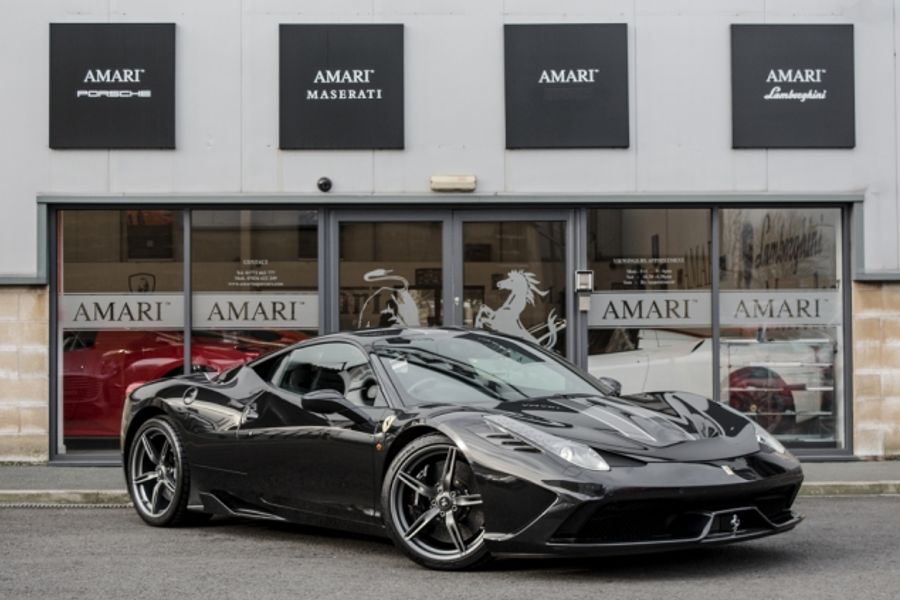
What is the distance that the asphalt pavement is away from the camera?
257 inches

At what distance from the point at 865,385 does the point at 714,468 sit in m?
7.65

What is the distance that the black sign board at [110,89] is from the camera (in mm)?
13766

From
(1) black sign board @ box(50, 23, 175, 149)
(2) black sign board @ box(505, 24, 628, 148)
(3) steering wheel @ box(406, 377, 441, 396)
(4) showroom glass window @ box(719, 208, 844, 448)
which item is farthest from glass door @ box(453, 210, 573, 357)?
(3) steering wheel @ box(406, 377, 441, 396)

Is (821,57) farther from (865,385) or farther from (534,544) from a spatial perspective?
(534,544)

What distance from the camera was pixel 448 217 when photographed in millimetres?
14008

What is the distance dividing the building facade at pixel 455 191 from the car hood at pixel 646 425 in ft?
20.5

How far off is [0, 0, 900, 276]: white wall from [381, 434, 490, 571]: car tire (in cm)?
693

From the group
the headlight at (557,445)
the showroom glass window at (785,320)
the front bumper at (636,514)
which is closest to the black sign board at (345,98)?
the showroom glass window at (785,320)

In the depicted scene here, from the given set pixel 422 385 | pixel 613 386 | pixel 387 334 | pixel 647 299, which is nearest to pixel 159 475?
pixel 387 334

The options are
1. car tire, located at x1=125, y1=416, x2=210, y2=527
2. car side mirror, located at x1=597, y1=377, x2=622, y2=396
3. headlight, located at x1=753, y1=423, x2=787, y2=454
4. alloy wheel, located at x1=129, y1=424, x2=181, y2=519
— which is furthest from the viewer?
alloy wheel, located at x1=129, y1=424, x2=181, y2=519

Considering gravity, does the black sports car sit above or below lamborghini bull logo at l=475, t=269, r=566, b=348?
below

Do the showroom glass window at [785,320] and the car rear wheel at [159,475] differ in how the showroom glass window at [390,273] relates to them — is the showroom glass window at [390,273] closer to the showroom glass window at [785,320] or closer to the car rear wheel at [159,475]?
the showroom glass window at [785,320]

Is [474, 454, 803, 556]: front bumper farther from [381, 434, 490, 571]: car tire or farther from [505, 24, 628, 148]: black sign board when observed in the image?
[505, 24, 628, 148]: black sign board

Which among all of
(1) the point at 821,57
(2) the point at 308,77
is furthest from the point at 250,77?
(1) the point at 821,57
